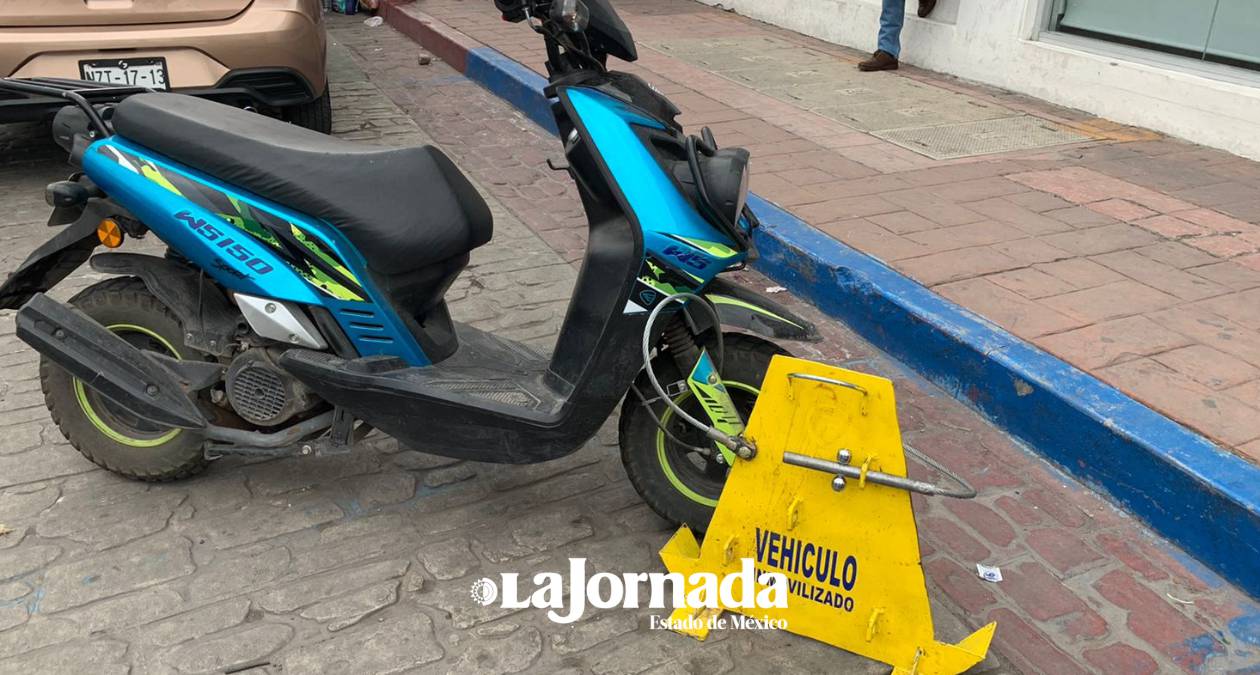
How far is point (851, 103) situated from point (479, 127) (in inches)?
97.1

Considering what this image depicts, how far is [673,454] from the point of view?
2834 mm

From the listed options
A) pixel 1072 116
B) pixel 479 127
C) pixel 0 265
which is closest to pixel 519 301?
pixel 0 265

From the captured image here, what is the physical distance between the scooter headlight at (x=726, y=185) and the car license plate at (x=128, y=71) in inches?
147

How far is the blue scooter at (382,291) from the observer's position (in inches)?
103

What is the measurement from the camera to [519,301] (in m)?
4.35

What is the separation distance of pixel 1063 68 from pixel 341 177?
17.7 feet

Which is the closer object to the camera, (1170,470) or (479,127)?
(1170,470)

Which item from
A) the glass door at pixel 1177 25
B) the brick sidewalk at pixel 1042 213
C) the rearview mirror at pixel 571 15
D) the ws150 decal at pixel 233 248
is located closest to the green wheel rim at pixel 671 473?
the rearview mirror at pixel 571 15

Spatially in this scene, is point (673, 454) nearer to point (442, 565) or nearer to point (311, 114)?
point (442, 565)

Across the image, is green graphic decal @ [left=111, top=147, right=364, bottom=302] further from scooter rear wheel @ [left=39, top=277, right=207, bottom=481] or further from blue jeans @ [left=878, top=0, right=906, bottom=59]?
blue jeans @ [left=878, top=0, right=906, bottom=59]

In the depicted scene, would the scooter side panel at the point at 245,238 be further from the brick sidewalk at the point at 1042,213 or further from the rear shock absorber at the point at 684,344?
the brick sidewalk at the point at 1042,213

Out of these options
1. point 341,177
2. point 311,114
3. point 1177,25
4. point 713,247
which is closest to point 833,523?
point 713,247

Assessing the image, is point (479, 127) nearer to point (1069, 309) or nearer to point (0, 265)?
point (0, 265)

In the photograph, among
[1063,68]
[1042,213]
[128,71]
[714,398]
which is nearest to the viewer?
[714,398]
